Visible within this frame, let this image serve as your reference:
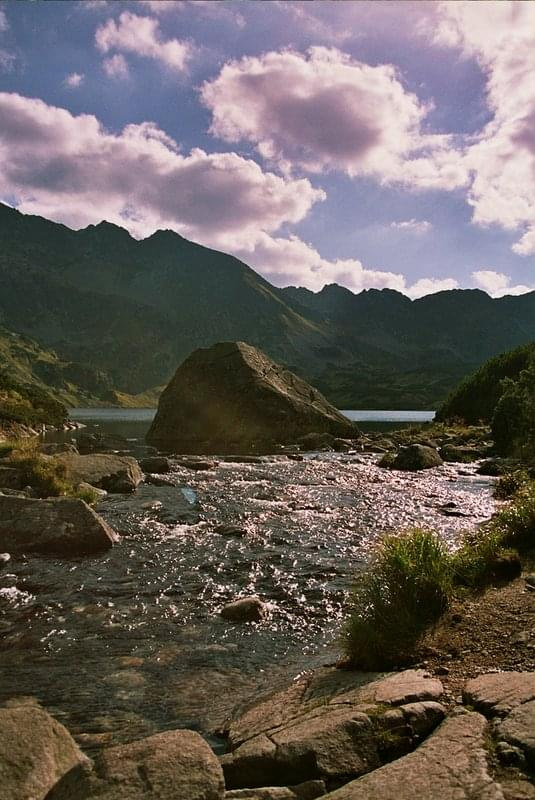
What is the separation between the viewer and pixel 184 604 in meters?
12.8

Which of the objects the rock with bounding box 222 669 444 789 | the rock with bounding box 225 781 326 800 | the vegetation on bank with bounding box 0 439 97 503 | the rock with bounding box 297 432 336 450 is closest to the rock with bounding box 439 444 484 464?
the rock with bounding box 297 432 336 450

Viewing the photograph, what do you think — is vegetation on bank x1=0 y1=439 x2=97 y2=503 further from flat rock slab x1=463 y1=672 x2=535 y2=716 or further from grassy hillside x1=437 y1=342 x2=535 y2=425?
grassy hillside x1=437 y1=342 x2=535 y2=425

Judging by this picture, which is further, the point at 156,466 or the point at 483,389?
the point at 483,389

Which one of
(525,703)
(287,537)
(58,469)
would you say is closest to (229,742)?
(525,703)

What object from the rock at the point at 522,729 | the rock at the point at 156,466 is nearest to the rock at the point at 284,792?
the rock at the point at 522,729

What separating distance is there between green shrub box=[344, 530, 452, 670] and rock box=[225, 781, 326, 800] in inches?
126

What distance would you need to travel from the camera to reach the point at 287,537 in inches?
761

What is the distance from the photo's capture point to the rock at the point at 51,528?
16.4 meters

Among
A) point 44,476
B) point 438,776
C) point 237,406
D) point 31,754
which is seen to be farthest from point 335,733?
point 237,406

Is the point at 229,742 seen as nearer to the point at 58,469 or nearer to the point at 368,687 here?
the point at 368,687

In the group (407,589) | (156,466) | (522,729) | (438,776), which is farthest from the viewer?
(156,466)

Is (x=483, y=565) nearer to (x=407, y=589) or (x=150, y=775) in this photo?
(x=407, y=589)

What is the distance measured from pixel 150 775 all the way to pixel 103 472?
81.9 ft

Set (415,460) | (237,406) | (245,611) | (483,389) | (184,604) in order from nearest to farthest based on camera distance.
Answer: (245,611) < (184,604) < (415,460) < (237,406) < (483,389)
